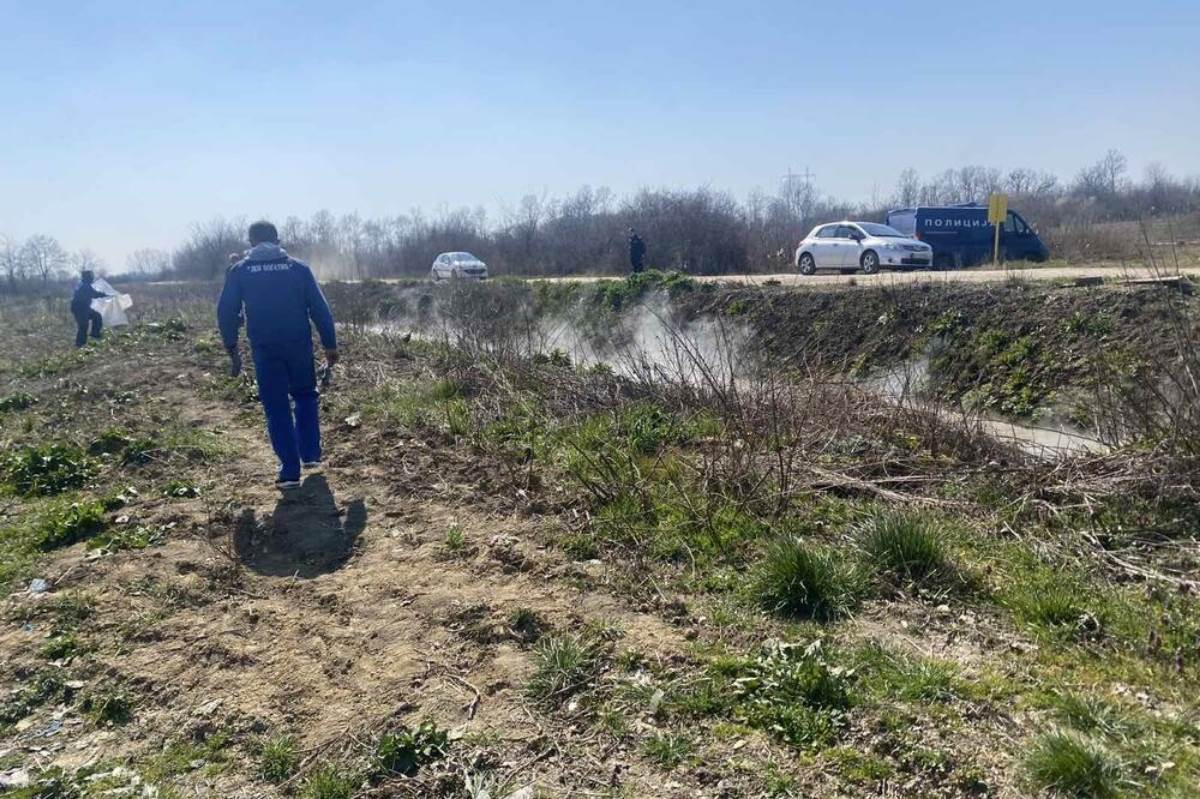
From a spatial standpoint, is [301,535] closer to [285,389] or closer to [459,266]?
[285,389]

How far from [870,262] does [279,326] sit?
15928mm

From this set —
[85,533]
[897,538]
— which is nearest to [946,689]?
[897,538]

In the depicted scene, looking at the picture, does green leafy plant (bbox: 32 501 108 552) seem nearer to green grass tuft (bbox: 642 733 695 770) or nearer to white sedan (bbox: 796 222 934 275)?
green grass tuft (bbox: 642 733 695 770)

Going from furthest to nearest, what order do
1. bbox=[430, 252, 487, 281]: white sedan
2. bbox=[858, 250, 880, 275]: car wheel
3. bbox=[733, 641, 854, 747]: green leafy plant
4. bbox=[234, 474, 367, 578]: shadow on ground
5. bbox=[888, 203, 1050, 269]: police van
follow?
bbox=[430, 252, 487, 281]: white sedan → bbox=[888, 203, 1050, 269]: police van → bbox=[858, 250, 880, 275]: car wheel → bbox=[234, 474, 367, 578]: shadow on ground → bbox=[733, 641, 854, 747]: green leafy plant

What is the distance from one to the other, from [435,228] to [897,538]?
5202 cm

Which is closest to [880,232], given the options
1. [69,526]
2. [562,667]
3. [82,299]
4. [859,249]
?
[859,249]

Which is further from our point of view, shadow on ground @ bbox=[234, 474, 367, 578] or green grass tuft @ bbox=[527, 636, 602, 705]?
shadow on ground @ bbox=[234, 474, 367, 578]

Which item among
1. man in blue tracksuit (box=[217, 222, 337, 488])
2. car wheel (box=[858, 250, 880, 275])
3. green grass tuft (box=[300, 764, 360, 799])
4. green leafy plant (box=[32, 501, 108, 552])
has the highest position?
car wheel (box=[858, 250, 880, 275])

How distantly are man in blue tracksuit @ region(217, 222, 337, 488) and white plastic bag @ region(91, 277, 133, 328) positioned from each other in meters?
14.9

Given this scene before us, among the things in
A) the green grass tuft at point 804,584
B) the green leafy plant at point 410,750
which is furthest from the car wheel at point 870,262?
the green leafy plant at point 410,750

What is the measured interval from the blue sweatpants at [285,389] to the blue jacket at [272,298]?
0.28ft

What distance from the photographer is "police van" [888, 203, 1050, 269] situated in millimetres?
20828

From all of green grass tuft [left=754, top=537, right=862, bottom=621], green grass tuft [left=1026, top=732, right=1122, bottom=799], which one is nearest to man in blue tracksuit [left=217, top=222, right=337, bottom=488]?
green grass tuft [left=754, top=537, right=862, bottom=621]

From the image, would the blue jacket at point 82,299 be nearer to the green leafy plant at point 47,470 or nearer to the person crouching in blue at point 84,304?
the person crouching in blue at point 84,304
